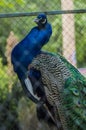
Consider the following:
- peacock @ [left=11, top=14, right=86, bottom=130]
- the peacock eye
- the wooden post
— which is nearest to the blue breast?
peacock @ [left=11, top=14, right=86, bottom=130]

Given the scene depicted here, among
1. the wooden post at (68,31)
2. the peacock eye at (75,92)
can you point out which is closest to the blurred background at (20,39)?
the wooden post at (68,31)

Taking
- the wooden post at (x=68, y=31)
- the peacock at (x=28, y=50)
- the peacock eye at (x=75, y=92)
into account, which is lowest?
the peacock eye at (x=75, y=92)

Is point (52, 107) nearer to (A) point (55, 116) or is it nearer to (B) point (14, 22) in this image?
(A) point (55, 116)

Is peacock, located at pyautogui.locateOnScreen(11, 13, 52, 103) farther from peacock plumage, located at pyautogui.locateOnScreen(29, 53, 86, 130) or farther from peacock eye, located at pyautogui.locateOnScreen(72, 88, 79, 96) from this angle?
peacock eye, located at pyautogui.locateOnScreen(72, 88, 79, 96)

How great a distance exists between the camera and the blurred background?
2.86 metres

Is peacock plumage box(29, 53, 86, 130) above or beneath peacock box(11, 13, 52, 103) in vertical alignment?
beneath

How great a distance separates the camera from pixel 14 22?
5098mm

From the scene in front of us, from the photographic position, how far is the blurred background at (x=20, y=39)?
2.86m

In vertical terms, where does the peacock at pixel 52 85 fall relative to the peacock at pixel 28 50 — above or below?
below

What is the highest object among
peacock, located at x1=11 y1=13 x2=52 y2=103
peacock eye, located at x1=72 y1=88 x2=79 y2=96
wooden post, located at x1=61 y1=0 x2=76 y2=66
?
wooden post, located at x1=61 y1=0 x2=76 y2=66

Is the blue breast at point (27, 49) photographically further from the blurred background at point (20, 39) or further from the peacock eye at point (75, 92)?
the peacock eye at point (75, 92)

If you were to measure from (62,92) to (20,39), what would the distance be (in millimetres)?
1688

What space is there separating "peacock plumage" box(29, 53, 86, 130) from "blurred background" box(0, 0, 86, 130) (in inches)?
5.7

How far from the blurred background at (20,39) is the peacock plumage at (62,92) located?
145mm
